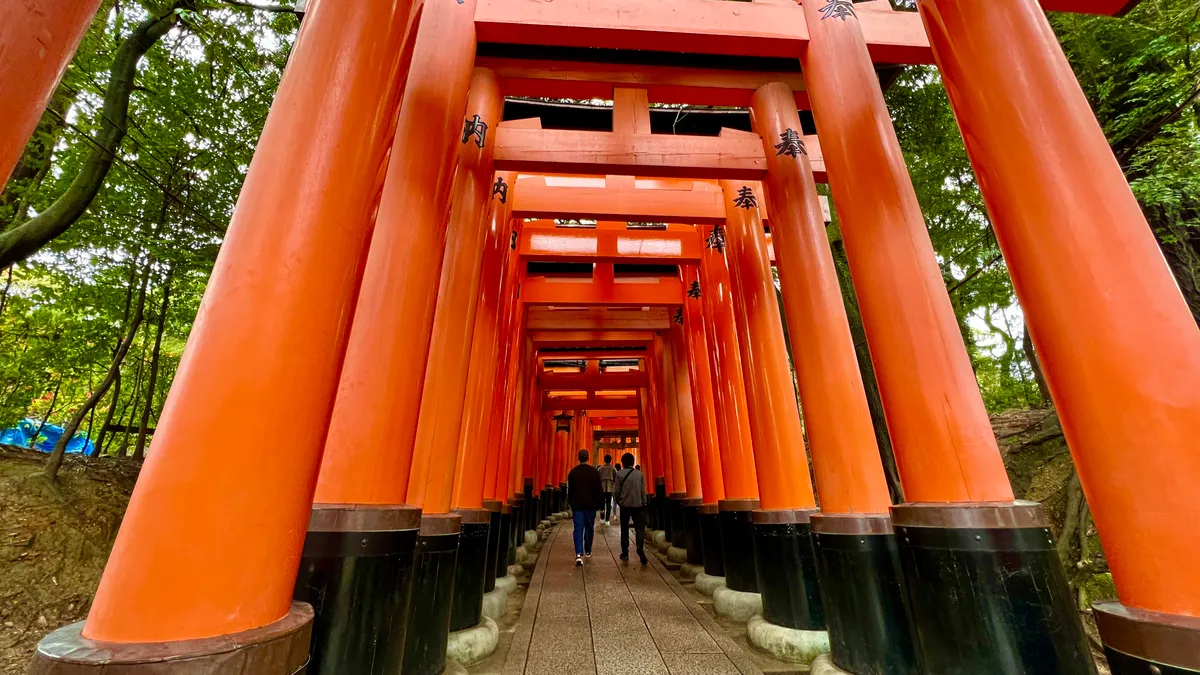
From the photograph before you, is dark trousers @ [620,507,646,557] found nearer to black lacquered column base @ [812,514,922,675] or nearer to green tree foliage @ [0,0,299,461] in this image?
black lacquered column base @ [812,514,922,675]

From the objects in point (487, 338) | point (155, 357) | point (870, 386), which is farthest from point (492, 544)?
point (870, 386)

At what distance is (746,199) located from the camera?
565cm

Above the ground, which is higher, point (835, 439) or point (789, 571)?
point (835, 439)

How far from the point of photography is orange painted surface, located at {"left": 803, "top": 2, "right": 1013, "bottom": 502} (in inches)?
100

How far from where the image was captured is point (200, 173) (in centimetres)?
630

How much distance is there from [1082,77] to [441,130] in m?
7.50

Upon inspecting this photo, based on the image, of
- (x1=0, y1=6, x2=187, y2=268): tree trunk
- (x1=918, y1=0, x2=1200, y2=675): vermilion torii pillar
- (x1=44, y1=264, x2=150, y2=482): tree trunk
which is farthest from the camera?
(x1=44, y1=264, x2=150, y2=482): tree trunk

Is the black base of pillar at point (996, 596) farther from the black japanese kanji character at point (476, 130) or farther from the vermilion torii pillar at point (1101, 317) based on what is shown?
the black japanese kanji character at point (476, 130)

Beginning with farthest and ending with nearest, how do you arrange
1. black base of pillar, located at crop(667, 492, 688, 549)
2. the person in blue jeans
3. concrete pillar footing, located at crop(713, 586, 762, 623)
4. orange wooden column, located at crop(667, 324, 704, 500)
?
black base of pillar, located at crop(667, 492, 688, 549)
orange wooden column, located at crop(667, 324, 704, 500)
the person in blue jeans
concrete pillar footing, located at crop(713, 586, 762, 623)

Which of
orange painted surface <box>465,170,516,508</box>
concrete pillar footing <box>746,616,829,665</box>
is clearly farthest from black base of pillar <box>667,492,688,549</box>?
concrete pillar footing <box>746,616,829,665</box>

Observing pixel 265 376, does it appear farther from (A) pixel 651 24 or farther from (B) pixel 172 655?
(A) pixel 651 24

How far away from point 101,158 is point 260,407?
6.11 m

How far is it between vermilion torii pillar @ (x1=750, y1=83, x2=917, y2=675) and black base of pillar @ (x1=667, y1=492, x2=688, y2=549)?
19.6ft

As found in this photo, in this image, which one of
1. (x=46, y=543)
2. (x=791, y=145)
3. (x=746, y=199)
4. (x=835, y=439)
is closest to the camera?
(x=835, y=439)
